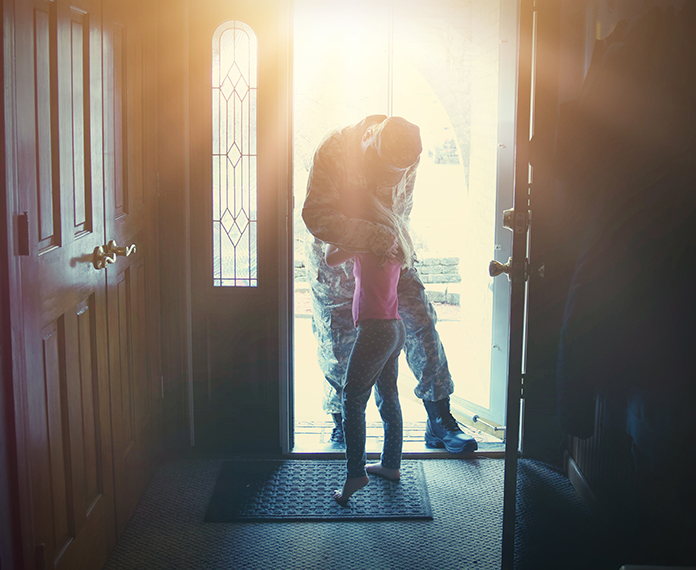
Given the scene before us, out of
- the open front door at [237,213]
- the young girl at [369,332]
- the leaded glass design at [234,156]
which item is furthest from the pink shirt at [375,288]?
the leaded glass design at [234,156]

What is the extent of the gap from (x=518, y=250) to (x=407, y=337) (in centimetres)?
121

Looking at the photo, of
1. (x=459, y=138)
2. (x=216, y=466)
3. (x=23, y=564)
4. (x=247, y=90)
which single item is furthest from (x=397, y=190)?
(x=23, y=564)

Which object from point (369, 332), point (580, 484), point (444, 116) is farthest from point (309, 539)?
point (444, 116)

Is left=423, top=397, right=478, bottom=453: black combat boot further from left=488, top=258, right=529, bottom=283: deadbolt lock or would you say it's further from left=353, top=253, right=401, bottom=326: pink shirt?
left=488, top=258, right=529, bottom=283: deadbolt lock

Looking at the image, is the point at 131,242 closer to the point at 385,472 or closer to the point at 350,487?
the point at 350,487

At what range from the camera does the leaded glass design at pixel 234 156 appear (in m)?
2.72

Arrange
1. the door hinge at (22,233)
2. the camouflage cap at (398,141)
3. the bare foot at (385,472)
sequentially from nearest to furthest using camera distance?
the door hinge at (22,233) < the camouflage cap at (398,141) < the bare foot at (385,472)

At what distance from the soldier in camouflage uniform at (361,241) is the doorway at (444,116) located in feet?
0.81

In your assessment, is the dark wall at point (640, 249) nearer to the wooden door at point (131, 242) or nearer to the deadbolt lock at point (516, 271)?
the deadbolt lock at point (516, 271)

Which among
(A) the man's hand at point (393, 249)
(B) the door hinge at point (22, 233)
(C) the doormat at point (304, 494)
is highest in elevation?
(B) the door hinge at point (22, 233)

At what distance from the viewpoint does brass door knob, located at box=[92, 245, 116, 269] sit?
198cm

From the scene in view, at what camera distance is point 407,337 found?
2934 mm

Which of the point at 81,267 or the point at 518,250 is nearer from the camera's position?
the point at 518,250

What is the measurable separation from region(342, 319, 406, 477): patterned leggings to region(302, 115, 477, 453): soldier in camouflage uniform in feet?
0.94
